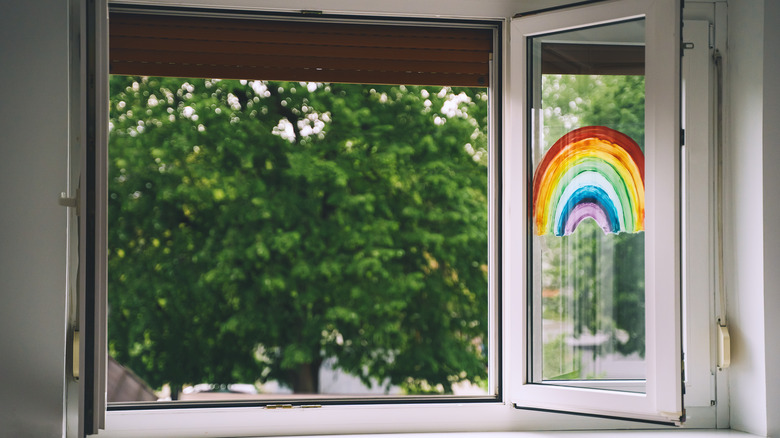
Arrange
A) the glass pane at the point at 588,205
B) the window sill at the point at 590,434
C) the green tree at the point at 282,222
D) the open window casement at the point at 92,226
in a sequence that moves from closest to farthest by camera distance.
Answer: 1. the open window casement at the point at 92,226
2. the glass pane at the point at 588,205
3. the window sill at the point at 590,434
4. the green tree at the point at 282,222

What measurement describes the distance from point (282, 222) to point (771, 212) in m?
3.30

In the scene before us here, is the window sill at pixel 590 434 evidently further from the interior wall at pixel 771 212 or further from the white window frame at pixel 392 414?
the interior wall at pixel 771 212

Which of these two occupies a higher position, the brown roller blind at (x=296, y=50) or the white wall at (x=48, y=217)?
the brown roller blind at (x=296, y=50)

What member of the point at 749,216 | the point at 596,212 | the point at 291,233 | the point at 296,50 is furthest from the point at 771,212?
the point at 291,233

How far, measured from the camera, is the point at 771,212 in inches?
63.9

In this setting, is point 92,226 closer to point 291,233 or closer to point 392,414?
point 392,414

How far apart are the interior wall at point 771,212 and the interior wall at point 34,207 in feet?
5.62

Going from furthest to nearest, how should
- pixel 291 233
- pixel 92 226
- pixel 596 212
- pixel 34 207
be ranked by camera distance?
pixel 291 233 → pixel 596 212 → pixel 34 207 → pixel 92 226

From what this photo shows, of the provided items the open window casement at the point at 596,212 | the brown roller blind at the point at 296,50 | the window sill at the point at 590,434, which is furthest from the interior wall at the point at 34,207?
the open window casement at the point at 596,212

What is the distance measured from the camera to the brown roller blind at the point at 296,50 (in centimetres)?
166

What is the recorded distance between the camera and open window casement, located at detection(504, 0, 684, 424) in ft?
4.71

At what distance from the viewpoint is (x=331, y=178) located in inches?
172

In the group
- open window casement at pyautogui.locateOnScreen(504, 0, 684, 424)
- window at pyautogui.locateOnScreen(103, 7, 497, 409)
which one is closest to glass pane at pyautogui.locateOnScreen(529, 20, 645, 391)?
open window casement at pyautogui.locateOnScreen(504, 0, 684, 424)

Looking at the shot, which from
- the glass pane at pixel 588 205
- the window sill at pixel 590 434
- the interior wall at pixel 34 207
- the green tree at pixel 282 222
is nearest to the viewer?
the interior wall at pixel 34 207
